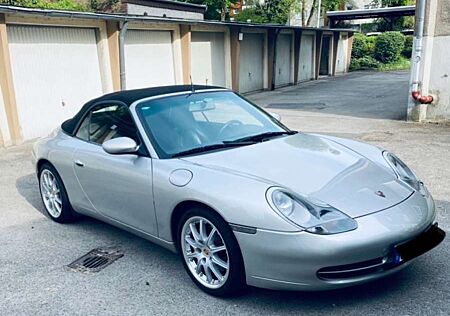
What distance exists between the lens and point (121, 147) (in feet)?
11.5

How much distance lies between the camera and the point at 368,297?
9.86 feet

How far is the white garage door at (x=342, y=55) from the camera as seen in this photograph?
96.2 ft

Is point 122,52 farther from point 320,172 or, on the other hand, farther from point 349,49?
point 349,49

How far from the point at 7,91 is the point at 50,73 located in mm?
1600

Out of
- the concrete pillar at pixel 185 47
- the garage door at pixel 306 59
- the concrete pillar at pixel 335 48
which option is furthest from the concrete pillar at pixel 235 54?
the concrete pillar at pixel 335 48

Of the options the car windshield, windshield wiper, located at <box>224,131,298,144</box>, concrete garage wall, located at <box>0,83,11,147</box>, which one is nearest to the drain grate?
the car windshield

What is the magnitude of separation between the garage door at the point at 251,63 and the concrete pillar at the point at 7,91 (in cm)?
1010

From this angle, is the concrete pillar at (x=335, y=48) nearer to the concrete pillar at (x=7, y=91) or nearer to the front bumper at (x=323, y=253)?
the concrete pillar at (x=7, y=91)

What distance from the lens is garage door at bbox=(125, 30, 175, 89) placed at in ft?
41.6

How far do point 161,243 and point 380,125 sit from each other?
7619 mm

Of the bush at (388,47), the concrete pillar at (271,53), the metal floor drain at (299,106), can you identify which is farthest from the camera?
the bush at (388,47)

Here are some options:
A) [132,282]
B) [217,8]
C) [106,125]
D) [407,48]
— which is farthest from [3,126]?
[407,48]

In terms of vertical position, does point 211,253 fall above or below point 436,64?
below

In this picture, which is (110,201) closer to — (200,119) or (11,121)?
(200,119)
